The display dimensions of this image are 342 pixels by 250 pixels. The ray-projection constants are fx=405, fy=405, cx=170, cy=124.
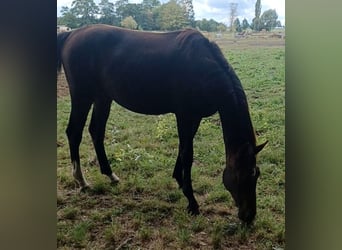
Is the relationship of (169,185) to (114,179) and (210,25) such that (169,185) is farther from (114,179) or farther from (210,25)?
(210,25)

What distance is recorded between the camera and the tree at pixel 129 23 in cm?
210

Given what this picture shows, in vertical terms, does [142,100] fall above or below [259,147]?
above

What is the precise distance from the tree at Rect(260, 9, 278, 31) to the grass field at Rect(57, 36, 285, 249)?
0.38ft

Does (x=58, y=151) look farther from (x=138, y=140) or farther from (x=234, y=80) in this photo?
(x=234, y=80)

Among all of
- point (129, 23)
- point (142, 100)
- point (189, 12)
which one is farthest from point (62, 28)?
point (189, 12)

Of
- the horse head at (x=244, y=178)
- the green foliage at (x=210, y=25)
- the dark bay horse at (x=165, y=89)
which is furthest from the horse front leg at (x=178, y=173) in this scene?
the green foliage at (x=210, y=25)

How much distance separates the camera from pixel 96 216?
205 centimetres

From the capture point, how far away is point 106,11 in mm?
2098

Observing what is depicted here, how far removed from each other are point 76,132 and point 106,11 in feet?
2.12

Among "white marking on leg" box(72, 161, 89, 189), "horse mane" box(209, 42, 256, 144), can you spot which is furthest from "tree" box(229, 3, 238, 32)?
"white marking on leg" box(72, 161, 89, 189)
